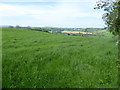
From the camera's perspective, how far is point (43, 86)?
6.66 metres

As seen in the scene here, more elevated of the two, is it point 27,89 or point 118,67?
point 118,67

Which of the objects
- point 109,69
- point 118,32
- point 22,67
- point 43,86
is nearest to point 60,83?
point 43,86

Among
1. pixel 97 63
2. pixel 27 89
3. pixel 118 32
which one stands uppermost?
pixel 118 32

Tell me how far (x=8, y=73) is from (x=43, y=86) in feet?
7.27

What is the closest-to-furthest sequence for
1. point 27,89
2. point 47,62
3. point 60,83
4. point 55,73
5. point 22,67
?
point 27,89, point 60,83, point 55,73, point 22,67, point 47,62

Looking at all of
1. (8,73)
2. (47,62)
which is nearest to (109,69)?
(47,62)

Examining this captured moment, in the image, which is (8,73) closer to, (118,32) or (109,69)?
(109,69)

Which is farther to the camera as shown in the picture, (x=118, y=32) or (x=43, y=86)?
(x=118, y=32)

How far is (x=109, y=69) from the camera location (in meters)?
8.52

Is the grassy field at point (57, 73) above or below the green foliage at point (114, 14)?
below

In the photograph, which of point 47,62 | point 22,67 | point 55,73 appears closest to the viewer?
point 55,73

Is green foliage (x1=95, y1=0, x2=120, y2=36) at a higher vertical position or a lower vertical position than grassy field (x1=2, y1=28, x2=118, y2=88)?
higher

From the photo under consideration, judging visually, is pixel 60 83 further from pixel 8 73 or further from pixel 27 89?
pixel 8 73

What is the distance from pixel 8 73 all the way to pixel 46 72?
2.05 meters
